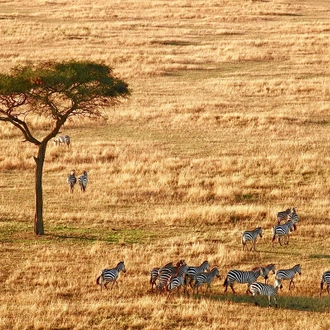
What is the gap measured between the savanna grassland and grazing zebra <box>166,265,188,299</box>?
0.28 m

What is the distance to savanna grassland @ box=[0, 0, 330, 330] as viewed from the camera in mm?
17578

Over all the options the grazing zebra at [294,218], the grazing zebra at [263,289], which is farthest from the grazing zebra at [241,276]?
the grazing zebra at [294,218]

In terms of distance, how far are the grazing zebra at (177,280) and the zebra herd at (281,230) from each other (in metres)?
3.83

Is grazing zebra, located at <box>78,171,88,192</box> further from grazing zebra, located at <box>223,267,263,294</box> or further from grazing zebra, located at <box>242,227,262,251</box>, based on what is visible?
grazing zebra, located at <box>223,267,263,294</box>

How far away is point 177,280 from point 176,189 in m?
10.8

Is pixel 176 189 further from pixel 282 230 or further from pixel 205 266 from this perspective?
pixel 205 266

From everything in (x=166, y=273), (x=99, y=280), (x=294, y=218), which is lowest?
(x=99, y=280)

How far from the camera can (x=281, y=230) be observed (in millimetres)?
22109

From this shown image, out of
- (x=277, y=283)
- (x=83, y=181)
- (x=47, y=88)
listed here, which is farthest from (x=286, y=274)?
(x=83, y=181)

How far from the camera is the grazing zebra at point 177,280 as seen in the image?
58.3 ft

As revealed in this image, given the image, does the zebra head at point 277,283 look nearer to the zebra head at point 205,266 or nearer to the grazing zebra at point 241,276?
the grazing zebra at point 241,276

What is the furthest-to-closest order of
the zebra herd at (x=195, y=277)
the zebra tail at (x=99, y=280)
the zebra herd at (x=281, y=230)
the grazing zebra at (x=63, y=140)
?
the grazing zebra at (x=63, y=140)
the zebra herd at (x=281, y=230)
the zebra tail at (x=99, y=280)
the zebra herd at (x=195, y=277)

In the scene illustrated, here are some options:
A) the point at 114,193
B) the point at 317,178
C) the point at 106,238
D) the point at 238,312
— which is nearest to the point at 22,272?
the point at 106,238

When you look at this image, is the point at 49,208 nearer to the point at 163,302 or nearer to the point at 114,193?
the point at 114,193
